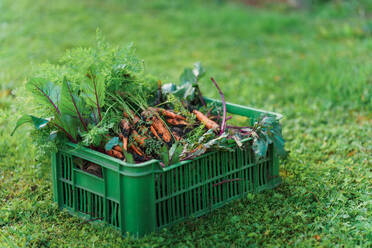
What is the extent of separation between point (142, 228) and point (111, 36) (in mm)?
5051

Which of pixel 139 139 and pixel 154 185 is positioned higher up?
pixel 139 139

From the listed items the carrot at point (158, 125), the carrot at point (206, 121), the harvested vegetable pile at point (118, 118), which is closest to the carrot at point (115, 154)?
the harvested vegetable pile at point (118, 118)

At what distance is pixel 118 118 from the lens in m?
2.87

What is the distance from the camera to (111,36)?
7062 mm

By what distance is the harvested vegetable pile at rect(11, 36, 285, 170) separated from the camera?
262cm

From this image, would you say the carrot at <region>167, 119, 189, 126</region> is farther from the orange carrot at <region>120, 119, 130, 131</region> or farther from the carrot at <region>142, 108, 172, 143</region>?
the orange carrot at <region>120, 119, 130, 131</region>

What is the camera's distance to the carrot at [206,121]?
2893 millimetres

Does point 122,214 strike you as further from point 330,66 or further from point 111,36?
point 111,36

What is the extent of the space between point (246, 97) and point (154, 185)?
2.70 metres

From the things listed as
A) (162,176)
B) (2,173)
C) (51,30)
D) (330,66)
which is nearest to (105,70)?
(162,176)

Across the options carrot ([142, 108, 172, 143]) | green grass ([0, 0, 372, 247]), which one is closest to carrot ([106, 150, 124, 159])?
carrot ([142, 108, 172, 143])

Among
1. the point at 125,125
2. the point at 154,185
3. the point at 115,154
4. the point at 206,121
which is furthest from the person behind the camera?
the point at 206,121

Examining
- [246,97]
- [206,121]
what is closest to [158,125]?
[206,121]

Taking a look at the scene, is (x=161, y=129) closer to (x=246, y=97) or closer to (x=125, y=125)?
(x=125, y=125)
